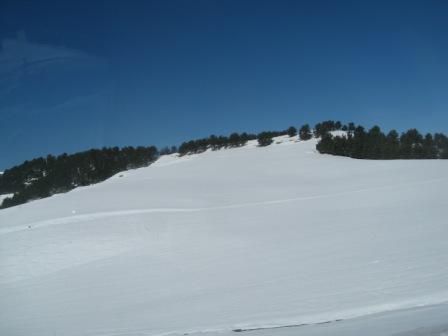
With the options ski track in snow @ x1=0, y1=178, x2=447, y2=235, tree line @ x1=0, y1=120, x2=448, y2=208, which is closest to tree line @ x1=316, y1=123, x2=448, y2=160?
tree line @ x1=0, y1=120, x2=448, y2=208

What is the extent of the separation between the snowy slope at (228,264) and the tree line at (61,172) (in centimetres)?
3790

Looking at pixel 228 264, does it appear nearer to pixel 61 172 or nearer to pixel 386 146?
pixel 386 146

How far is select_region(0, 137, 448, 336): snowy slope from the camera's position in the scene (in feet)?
22.0

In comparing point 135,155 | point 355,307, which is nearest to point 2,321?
point 355,307

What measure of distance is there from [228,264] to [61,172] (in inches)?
2235

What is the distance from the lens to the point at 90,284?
9.91 metres

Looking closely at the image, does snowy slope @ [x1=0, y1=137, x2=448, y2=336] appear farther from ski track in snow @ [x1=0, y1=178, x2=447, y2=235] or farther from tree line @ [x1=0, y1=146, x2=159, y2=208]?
tree line @ [x1=0, y1=146, x2=159, y2=208]

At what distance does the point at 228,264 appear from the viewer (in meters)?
10.6

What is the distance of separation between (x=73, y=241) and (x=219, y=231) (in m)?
5.34

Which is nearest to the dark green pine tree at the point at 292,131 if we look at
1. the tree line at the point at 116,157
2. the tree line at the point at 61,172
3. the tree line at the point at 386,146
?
the tree line at the point at 116,157

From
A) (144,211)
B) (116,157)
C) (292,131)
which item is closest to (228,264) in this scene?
(144,211)

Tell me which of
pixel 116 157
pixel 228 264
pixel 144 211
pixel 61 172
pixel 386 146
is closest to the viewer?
pixel 228 264

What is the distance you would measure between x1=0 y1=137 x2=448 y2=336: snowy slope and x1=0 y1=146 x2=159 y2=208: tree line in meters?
37.9

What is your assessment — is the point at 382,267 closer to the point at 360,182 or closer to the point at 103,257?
the point at 103,257
